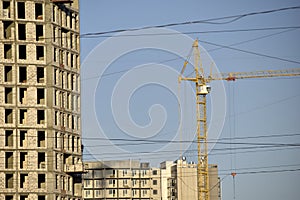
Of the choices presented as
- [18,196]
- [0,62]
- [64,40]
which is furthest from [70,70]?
[18,196]

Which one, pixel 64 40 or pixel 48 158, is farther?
pixel 64 40

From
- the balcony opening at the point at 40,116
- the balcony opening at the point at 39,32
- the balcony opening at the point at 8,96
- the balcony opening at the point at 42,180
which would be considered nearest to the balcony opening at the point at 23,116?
the balcony opening at the point at 40,116

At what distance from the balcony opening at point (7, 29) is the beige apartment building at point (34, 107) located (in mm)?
155

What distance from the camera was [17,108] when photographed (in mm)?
149375

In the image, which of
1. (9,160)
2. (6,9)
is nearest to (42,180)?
(9,160)

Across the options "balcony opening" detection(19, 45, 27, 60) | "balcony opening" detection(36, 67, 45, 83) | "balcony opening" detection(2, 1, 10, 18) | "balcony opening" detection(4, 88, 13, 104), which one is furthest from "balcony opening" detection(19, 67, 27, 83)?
"balcony opening" detection(2, 1, 10, 18)

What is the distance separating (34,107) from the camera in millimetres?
151125

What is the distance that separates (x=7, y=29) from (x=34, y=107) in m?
14.3

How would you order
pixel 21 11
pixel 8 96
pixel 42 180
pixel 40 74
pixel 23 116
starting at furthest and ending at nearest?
pixel 40 74
pixel 21 11
pixel 23 116
pixel 8 96
pixel 42 180

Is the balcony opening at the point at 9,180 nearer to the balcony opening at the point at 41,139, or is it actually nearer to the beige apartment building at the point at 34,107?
the beige apartment building at the point at 34,107

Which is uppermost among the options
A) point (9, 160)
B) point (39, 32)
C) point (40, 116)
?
point (39, 32)

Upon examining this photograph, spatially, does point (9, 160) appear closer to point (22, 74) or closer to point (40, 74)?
point (22, 74)

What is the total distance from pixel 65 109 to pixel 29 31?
15.8 meters

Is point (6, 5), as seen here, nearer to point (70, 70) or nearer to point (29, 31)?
point (29, 31)
